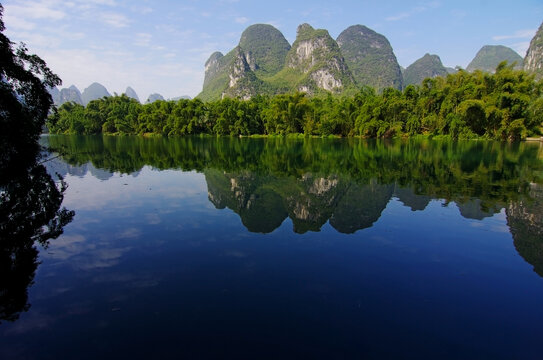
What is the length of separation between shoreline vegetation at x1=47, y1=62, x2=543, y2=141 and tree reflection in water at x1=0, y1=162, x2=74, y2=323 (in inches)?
1715

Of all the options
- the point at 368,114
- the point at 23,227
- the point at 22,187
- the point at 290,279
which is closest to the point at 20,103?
the point at 22,187

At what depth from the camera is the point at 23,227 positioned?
38.3 feet

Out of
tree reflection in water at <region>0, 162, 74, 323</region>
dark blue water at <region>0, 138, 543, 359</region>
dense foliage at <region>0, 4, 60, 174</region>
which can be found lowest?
dark blue water at <region>0, 138, 543, 359</region>

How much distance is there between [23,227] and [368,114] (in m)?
82.4

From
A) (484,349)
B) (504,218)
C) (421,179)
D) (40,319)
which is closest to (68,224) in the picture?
(40,319)

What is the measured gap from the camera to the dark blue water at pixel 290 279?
543 centimetres

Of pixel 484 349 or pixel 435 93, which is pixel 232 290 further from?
pixel 435 93

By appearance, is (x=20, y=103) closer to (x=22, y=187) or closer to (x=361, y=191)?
(x=22, y=187)

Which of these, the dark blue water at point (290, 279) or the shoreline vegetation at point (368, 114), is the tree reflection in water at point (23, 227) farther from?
the shoreline vegetation at point (368, 114)

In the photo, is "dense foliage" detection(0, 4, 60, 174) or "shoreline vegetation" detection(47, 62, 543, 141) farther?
"shoreline vegetation" detection(47, 62, 543, 141)

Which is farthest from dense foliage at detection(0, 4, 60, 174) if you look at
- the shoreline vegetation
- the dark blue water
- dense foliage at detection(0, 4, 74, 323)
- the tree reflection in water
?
the shoreline vegetation

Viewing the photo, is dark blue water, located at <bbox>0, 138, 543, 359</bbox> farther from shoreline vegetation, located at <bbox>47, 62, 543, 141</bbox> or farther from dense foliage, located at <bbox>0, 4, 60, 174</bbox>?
shoreline vegetation, located at <bbox>47, 62, 543, 141</bbox>

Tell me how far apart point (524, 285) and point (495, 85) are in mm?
80389

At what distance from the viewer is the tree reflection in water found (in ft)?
23.6
